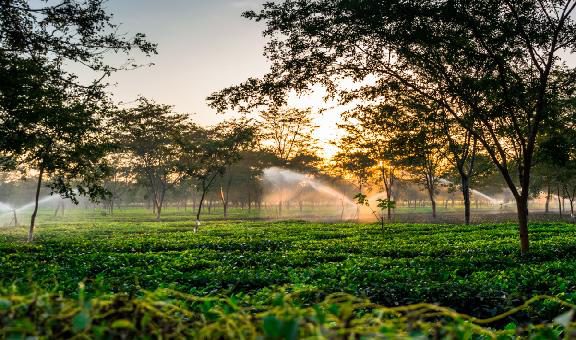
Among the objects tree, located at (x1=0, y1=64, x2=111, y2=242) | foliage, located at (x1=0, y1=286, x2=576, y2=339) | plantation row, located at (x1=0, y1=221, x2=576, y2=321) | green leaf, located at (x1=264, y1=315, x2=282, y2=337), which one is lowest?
plantation row, located at (x1=0, y1=221, x2=576, y2=321)

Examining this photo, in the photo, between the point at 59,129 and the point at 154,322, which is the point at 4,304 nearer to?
the point at 154,322

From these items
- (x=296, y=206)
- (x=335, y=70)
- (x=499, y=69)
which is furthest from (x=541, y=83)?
(x=296, y=206)

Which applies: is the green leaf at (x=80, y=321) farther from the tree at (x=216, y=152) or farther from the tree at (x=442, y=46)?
the tree at (x=216, y=152)

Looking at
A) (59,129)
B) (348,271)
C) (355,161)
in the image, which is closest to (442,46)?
(348,271)

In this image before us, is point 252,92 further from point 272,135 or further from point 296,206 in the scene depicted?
point 296,206

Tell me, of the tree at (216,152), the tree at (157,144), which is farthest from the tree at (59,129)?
the tree at (157,144)

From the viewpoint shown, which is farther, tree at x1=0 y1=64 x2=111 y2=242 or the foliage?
tree at x1=0 y1=64 x2=111 y2=242

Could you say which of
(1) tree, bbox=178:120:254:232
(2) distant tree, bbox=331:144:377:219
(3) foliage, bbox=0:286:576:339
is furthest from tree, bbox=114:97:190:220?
(3) foliage, bbox=0:286:576:339

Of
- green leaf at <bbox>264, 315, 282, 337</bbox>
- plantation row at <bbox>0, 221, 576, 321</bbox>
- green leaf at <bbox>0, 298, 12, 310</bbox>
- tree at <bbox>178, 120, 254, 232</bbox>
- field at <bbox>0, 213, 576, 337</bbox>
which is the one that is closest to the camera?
green leaf at <bbox>264, 315, 282, 337</bbox>

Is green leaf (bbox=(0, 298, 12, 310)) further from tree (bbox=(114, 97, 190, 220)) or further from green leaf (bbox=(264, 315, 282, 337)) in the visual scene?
tree (bbox=(114, 97, 190, 220))

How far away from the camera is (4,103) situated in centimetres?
1474

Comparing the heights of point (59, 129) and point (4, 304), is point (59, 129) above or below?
above

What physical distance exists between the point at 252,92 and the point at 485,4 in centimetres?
787

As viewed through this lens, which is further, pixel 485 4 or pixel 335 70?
pixel 335 70
